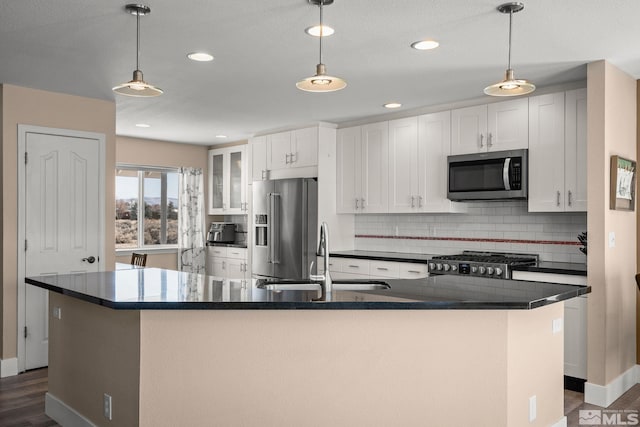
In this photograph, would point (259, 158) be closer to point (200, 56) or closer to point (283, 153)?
point (283, 153)

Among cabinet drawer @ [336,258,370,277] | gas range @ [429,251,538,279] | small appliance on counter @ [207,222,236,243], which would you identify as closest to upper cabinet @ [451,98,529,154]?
gas range @ [429,251,538,279]

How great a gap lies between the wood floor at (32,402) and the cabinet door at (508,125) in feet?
6.68

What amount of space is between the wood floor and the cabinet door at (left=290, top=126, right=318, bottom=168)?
10.8 ft

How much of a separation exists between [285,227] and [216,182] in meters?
2.16

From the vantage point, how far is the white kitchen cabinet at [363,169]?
5660mm

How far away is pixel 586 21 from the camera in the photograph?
2965 mm

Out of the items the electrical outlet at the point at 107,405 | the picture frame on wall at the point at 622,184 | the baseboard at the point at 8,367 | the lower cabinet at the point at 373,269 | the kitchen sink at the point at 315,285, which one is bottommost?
the baseboard at the point at 8,367

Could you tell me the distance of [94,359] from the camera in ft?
9.72

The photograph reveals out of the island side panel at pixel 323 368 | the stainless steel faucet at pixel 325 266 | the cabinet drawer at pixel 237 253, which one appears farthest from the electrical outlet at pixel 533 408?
the cabinet drawer at pixel 237 253

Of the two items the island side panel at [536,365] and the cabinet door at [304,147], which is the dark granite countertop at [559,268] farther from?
the cabinet door at [304,147]

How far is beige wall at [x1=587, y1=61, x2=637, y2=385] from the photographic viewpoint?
3.71m

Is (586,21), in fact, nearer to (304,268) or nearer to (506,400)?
(506,400)

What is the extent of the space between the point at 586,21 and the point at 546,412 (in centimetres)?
213

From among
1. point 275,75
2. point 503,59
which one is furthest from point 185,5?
point 503,59
